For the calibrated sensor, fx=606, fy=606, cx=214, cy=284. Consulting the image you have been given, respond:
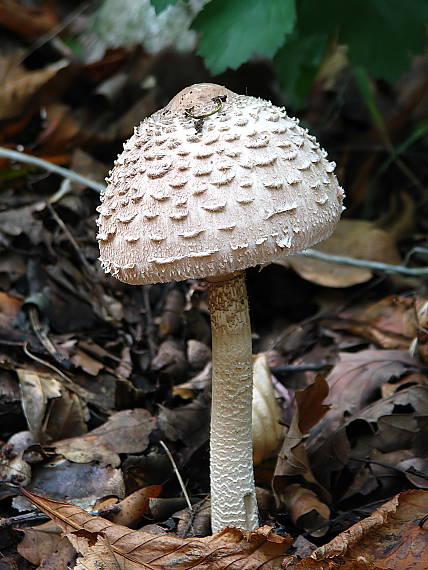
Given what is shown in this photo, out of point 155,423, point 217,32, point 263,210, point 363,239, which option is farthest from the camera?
point 363,239

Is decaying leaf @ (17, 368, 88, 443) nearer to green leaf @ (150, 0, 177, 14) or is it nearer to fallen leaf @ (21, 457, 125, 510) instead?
fallen leaf @ (21, 457, 125, 510)

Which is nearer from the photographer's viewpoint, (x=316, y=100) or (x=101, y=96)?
(x=101, y=96)

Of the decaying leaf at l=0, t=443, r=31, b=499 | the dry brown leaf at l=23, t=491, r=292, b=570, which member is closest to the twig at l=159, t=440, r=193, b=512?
the dry brown leaf at l=23, t=491, r=292, b=570

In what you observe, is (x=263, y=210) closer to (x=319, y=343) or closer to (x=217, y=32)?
(x=217, y=32)

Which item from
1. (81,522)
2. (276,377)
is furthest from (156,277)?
(276,377)

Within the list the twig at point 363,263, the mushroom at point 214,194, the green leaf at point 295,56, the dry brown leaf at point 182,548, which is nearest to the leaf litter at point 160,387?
the dry brown leaf at point 182,548

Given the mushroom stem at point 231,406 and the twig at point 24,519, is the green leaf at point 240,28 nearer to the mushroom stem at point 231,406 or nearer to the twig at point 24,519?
the mushroom stem at point 231,406

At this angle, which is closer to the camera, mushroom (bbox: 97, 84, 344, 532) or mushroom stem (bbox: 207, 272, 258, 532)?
mushroom (bbox: 97, 84, 344, 532)
